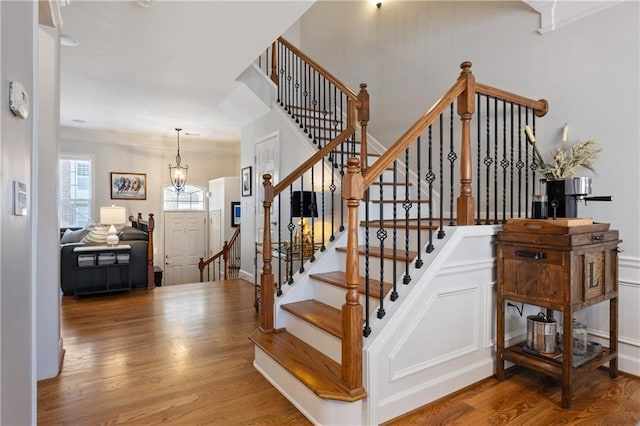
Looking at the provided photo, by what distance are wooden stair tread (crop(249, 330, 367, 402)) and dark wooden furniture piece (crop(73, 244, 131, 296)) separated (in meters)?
3.33

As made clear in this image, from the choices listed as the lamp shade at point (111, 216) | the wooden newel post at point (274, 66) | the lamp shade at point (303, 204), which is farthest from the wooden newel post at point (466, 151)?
the lamp shade at point (111, 216)

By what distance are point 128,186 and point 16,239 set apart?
24.4 ft

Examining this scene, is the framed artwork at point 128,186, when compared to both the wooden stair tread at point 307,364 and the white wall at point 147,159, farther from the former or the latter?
the wooden stair tread at point 307,364

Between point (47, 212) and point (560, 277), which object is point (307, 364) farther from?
point (47, 212)

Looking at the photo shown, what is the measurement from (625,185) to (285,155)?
3602 mm

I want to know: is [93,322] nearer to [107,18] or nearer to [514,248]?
[107,18]

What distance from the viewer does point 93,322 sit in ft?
12.5

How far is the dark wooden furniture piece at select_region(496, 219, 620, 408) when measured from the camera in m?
2.12

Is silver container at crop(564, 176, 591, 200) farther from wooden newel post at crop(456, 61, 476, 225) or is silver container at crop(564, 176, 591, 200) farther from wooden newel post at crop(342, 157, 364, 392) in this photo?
wooden newel post at crop(342, 157, 364, 392)

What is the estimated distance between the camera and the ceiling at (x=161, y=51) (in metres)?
2.88

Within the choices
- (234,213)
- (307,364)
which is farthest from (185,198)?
(307,364)

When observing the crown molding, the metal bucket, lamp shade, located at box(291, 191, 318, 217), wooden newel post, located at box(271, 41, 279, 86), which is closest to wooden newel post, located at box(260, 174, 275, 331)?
lamp shade, located at box(291, 191, 318, 217)

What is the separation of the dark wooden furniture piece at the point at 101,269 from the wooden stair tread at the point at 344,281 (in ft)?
11.6

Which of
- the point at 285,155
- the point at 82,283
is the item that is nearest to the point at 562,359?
the point at 285,155
